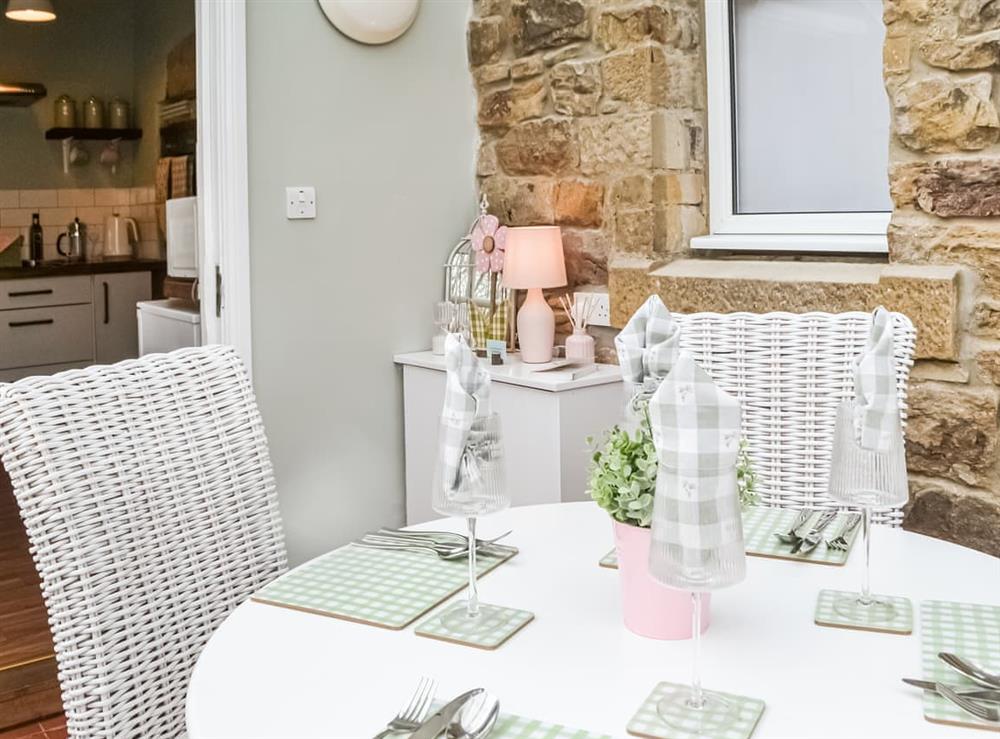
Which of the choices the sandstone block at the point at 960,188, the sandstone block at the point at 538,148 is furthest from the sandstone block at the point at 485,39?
the sandstone block at the point at 960,188

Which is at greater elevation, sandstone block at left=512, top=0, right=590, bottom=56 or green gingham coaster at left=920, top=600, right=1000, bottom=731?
sandstone block at left=512, top=0, right=590, bottom=56

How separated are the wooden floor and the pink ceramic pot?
201 centimetres

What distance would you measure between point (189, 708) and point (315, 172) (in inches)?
88.1

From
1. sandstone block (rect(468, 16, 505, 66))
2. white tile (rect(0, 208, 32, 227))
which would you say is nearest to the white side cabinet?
sandstone block (rect(468, 16, 505, 66))

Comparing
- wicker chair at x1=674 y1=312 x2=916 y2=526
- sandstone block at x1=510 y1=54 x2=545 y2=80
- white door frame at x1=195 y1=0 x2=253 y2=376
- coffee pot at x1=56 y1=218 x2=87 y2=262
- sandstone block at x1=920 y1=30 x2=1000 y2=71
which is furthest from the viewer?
coffee pot at x1=56 y1=218 x2=87 y2=262

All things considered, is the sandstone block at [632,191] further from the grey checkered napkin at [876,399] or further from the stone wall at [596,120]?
the grey checkered napkin at [876,399]

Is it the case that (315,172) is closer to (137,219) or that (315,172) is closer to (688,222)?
(688,222)

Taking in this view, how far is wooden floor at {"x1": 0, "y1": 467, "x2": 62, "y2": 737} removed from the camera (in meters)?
2.71

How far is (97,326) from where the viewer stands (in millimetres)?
5535

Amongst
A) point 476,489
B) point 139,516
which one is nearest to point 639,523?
point 476,489

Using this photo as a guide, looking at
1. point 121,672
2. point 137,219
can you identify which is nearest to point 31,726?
point 121,672

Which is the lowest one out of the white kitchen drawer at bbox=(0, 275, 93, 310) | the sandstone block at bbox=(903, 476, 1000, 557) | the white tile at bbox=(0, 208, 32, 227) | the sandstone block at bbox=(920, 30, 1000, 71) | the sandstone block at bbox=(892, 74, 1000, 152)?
the sandstone block at bbox=(903, 476, 1000, 557)

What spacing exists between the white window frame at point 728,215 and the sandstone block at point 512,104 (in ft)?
1.76

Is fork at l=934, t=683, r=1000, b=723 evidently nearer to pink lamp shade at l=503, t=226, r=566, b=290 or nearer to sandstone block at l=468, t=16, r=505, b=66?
pink lamp shade at l=503, t=226, r=566, b=290
